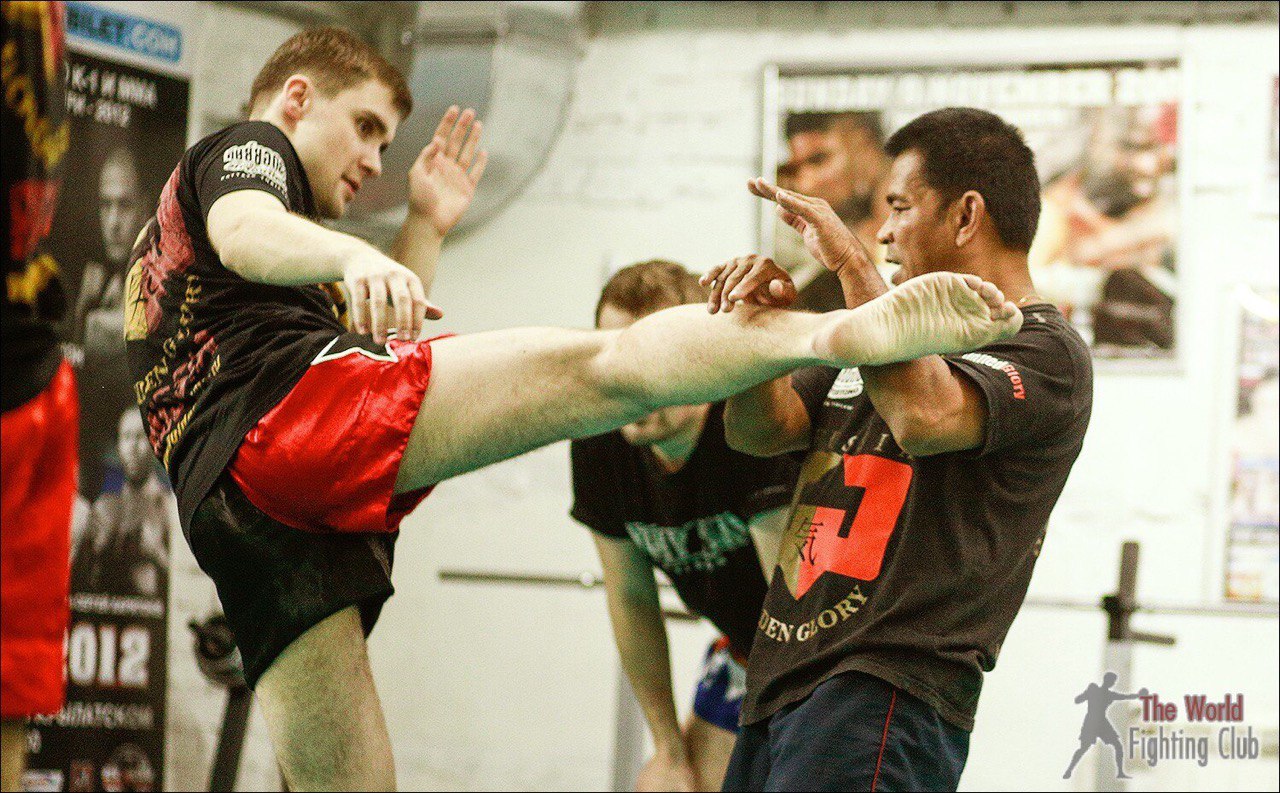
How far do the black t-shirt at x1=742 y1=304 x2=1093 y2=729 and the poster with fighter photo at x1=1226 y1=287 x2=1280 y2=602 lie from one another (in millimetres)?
2007

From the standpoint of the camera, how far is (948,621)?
1.81 metres

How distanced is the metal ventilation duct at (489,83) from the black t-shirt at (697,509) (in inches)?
57.8

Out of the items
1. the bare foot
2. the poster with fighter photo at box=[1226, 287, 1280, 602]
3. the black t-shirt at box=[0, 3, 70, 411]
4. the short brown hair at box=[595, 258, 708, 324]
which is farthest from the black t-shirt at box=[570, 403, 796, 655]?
the poster with fighter photo at box=[1226, 287, 1280, 602]

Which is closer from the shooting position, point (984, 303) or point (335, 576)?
point (984, 303)

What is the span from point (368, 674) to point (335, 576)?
180 mm

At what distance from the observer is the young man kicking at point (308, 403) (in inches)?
73.2

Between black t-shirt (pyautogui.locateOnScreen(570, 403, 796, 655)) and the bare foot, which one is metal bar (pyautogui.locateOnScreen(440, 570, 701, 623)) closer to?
black t-shirt (pyautogui.locateOnScreen(570, 403, 796, 655))

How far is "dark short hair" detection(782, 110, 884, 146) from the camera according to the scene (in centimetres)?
395

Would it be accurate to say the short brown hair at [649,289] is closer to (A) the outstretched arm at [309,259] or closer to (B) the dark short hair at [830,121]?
(A) the outstretched arm at [309,259]

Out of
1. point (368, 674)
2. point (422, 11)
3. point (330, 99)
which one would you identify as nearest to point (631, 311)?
point (330, 99)

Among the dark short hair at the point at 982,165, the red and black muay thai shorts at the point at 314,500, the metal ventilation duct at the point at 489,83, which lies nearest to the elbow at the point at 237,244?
the red and black muay thai shorts at the point at 314,500

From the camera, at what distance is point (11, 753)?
8.39 feet

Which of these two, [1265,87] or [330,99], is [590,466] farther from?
[1265,87]

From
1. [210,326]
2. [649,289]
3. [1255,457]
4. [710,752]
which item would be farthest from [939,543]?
[1255,457]
